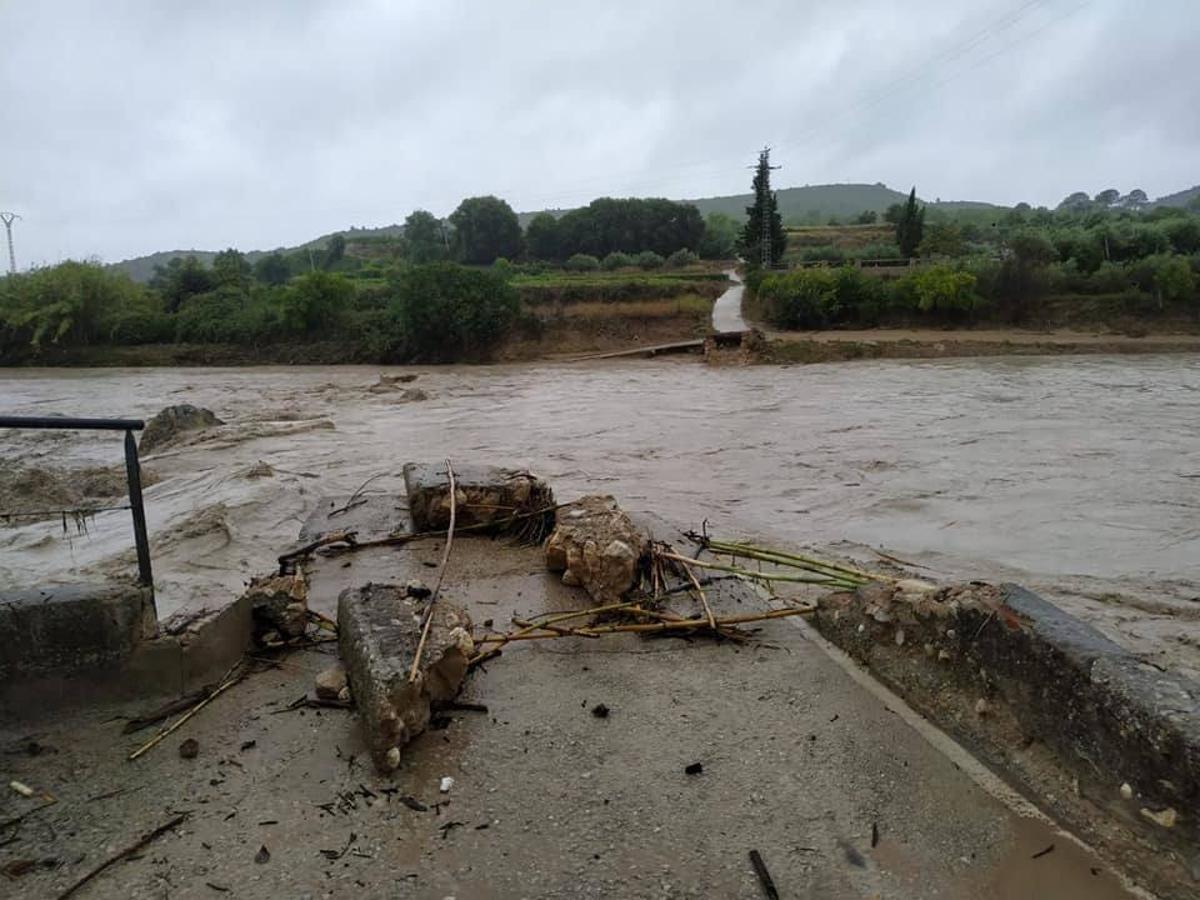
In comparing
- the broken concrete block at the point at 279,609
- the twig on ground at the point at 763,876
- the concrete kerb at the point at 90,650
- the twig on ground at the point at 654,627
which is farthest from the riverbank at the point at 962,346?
the twig on ground at the point at 763,876

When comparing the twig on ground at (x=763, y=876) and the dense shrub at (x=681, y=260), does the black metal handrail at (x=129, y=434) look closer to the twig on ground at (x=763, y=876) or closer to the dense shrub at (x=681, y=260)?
the twig on ground at (x=763, y=876)

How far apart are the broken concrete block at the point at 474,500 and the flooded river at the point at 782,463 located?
59.7 inches

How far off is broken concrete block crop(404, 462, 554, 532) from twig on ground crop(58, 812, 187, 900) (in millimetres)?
3898

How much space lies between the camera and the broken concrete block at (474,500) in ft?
22.6

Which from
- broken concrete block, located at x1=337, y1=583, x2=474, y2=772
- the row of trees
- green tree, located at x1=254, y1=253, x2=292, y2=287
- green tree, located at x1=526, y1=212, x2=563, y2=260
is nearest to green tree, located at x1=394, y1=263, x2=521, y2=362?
the row of trees

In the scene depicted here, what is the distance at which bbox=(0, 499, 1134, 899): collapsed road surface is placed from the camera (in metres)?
2.75

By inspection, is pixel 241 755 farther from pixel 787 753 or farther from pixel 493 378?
pixel 493 378

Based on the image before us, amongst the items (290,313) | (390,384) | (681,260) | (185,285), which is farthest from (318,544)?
(681,260)

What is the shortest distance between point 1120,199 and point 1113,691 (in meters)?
208

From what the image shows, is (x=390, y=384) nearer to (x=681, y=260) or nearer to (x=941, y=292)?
(x=941, y=292)

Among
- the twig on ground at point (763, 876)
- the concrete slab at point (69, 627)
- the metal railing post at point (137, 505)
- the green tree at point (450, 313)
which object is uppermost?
the green tree at point (450, 313)

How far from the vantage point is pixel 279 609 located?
4613 mm

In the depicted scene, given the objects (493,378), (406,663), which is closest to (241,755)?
(406,663)

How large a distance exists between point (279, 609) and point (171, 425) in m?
12.5
